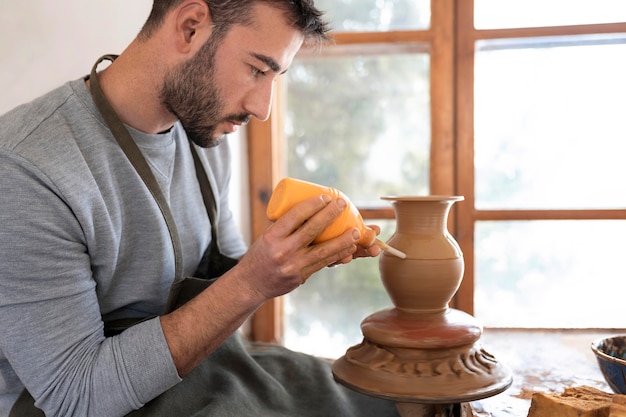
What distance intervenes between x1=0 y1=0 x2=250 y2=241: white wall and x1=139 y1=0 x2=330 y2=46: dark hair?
347 mm

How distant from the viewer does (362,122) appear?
261cm

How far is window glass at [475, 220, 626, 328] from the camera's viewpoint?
2.51 meters

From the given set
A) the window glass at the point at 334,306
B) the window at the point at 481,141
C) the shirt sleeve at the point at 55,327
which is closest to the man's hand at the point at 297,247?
the shirt sleeve at the point at 55,327

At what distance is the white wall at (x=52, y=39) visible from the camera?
1.68 meters

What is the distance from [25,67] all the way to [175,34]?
0.48 meters

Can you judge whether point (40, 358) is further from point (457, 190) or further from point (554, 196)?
point (554, 196)

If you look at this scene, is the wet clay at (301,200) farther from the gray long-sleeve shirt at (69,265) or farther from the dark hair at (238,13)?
the dark hair at (238,13)

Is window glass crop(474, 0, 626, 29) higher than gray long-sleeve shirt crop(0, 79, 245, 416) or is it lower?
higher

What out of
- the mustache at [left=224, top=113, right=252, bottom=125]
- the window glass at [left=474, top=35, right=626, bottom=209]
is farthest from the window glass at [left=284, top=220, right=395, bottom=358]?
the mustache at [left=224, top=113, right=252, bottom=125]

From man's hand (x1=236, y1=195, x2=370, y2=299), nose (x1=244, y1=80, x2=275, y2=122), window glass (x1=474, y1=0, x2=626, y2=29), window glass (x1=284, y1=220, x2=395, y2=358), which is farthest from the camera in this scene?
window glass (x1=284, y1=220, x2=395, y2=358)

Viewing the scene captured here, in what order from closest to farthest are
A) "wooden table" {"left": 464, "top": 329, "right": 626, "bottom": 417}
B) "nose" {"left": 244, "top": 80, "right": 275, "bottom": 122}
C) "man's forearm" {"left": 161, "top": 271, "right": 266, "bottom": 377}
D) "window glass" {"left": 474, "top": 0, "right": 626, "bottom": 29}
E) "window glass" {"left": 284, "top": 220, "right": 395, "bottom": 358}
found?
1. "man's forearm" {"left": 161, "top": 271, "right": 266, "bottom": 377}
2. "wooden table" {"left": 464, "top": 329, "right": 626, "bottom": 417}
3. "nose" {"left": 244, "top": 80, "right": 275, "bottom": 122}
4. "window glass" {"left": 474, "top": 0, "right": 626, "bottom": 29}
5. "window glass" {"left": 284, "top": 220, "right": 395, "bottom": 358}

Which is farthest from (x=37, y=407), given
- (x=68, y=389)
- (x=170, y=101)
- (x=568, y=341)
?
(x=568, y=341)

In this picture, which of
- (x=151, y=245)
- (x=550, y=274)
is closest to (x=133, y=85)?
(x=151, y=245)

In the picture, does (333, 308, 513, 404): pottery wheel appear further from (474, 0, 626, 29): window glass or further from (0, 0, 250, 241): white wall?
(474, 0, 626, 29): window glass
